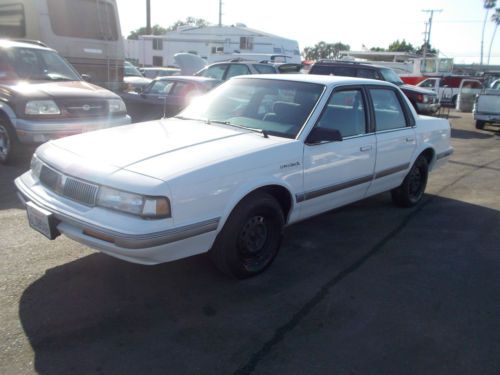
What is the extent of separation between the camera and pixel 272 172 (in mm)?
3654

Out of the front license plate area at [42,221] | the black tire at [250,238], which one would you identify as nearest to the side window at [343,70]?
the black tire at [250,238]

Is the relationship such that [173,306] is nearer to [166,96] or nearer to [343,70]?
[166,96]

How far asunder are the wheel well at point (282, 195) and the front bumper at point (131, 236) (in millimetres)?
652

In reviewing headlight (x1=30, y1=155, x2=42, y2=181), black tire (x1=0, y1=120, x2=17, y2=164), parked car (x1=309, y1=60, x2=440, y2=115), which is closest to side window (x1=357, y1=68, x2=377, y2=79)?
parked car (x1=309, y1=60, x2=440, y2=115)

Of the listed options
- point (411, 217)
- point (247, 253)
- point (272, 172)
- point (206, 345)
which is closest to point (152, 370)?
point (206, 345)

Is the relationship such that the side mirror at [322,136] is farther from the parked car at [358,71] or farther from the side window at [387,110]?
the parked car at [358,71]

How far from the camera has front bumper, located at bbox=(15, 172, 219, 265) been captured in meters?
2.96

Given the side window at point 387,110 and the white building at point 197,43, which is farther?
the white building at point 197,43

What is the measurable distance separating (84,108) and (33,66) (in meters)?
1.30

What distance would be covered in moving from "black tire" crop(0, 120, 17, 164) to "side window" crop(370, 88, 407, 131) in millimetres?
4900

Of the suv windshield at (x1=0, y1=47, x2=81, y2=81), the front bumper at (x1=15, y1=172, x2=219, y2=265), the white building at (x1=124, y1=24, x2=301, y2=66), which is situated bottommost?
the front bumper at (x1=15, y1=172, x2=219, y2=265)

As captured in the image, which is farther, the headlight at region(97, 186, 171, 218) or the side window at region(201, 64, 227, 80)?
the side window at region(201, 64, 227, 80)

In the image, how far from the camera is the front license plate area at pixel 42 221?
325 centimetres

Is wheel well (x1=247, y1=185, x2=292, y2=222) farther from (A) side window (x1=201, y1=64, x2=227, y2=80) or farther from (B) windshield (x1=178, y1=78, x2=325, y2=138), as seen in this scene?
(A) side window (x1=201, y1=64, x2=227, y2=80)
